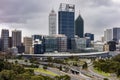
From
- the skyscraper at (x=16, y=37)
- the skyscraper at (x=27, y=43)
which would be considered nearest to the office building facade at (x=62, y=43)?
the skyscraper at (x=27, y=43)

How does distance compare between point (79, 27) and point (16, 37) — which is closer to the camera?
point (16, 37)

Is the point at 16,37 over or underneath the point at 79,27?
underneath

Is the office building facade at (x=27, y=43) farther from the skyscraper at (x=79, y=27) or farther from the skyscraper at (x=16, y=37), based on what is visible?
the skyscraper at (x=79, y=27)

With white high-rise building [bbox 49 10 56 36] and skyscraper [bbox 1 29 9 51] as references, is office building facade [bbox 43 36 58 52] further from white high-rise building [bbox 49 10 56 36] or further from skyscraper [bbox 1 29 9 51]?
white high-rise building [bbox 49 10 56 36]

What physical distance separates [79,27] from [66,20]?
1550 centimetres

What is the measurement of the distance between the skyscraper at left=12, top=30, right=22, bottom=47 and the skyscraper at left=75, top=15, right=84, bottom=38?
23852 millimetres

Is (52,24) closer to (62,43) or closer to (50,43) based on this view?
(62,43)

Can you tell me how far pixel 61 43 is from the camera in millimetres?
127250

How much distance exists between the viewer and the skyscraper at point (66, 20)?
138250mm

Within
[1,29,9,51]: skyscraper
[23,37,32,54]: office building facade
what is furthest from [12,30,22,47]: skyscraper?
[1,29,9,51]: skyscraper

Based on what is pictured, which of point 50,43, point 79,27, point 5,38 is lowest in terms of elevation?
point 50,43

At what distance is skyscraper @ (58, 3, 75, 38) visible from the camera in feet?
454

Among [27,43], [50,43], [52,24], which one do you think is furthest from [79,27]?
[50,43]

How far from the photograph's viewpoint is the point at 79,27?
153750mm
